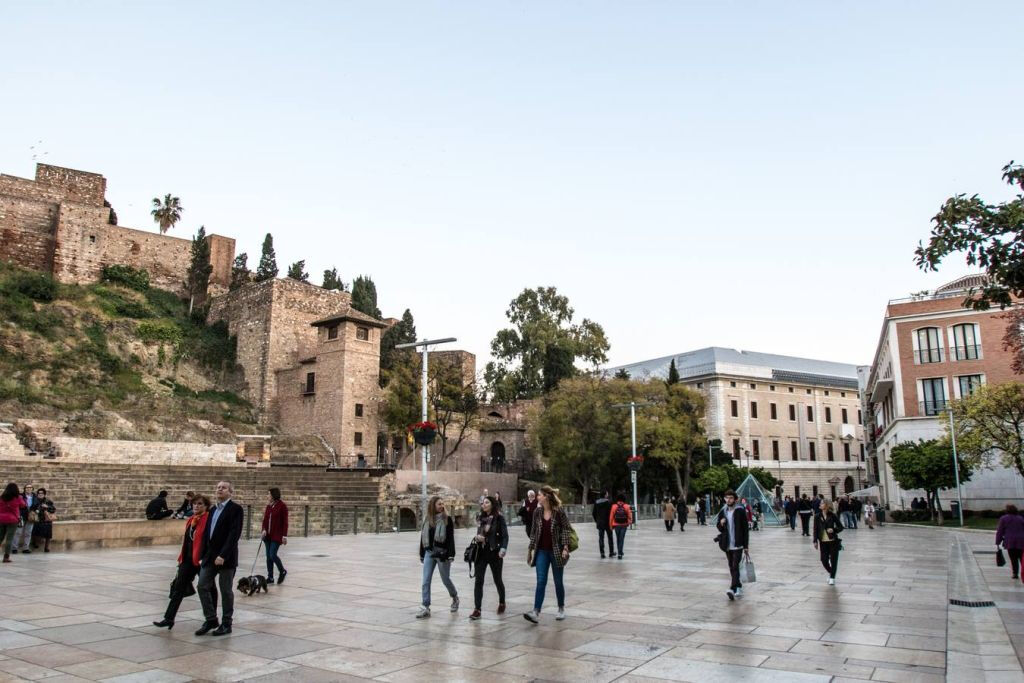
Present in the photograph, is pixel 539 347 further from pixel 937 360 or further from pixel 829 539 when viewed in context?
pixel 829 539

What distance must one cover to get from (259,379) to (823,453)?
53097mm

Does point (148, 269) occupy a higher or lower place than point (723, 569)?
higher

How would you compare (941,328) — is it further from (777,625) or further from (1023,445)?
(777,625)

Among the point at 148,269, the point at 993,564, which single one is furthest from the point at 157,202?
the point at 993,564

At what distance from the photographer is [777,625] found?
8.85 metres

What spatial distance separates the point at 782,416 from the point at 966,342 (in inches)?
1185

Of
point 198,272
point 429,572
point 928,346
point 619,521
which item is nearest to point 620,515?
point 619,521

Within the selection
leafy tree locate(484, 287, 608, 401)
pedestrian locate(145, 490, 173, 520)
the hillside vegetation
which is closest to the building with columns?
leafy tree locate(484, 287, 608, 401)

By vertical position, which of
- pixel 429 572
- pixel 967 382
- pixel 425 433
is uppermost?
pixel 967 382

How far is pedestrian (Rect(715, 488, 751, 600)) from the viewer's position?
10867 millimetres

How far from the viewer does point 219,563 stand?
7.98m

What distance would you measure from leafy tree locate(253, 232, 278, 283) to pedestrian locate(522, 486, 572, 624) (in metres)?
61.4

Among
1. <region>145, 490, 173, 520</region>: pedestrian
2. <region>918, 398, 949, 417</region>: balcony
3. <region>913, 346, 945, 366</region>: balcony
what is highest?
<region>913, 346, 945, 366</region>: balcony

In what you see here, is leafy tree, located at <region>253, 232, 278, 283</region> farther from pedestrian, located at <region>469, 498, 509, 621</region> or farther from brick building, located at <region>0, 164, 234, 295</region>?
pedestrian, located at <region>469, 498, 509, 621</region>
